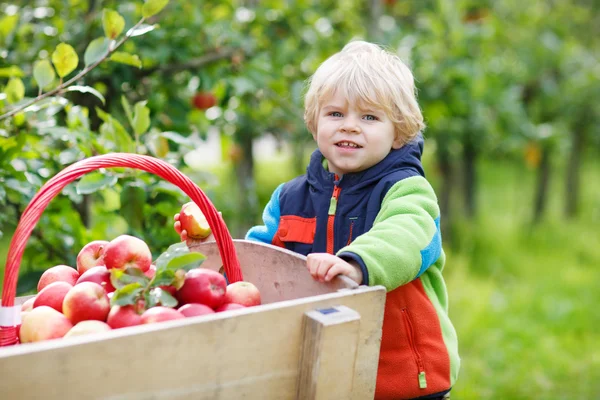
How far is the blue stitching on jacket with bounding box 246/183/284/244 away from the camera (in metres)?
1.96

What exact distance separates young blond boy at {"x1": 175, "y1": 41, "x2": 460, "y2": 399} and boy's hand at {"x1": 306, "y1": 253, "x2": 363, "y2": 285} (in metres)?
0.11

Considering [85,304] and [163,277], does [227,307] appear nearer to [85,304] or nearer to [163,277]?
[163,277]

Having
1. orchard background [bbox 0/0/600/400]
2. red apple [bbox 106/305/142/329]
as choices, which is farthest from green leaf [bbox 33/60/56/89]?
red apple [bbox 106/305/142/329]

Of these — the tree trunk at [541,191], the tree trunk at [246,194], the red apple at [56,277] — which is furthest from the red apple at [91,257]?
the tree trunk at [541,191]

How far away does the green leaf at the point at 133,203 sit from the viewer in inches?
88.4

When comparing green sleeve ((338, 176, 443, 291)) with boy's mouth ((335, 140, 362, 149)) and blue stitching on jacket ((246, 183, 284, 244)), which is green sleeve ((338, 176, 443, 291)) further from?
blue stitching on jacket ((246, 183, 284, 244))

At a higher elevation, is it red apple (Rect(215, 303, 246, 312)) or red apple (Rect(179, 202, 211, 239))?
red apple (Rect(179, 202, 211, 239))

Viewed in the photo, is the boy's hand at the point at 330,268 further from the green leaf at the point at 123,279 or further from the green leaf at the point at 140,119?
the green leaf at the point at 140,119

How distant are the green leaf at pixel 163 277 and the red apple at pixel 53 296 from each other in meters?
0.21

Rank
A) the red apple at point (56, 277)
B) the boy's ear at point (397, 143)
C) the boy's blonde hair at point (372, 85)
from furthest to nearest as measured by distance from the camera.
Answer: the boy's ear at point (397, 143) → the boy's blonde hair at point (372, 85) → the red apple at point (56, 277)

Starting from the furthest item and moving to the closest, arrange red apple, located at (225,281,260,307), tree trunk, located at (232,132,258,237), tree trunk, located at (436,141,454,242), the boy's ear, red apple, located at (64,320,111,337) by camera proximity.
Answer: tree trunk, located at (436,141,454,242) < tree trunk, located at (232,132,258,237) < the boy's ear < red apple, located at (225,281,260,307) < red apple, located at (64,320,111,337)

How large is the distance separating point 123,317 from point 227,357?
0.23 meters

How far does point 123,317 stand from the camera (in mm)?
1310

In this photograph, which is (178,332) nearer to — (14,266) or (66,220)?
(14,266)
